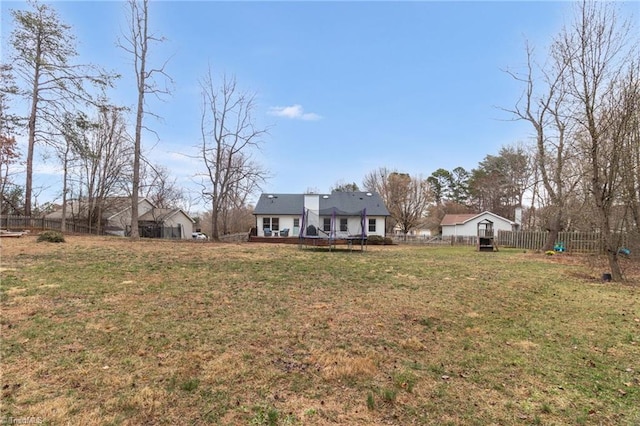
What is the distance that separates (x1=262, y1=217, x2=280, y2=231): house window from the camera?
29.7 meters

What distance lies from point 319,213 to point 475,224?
63.5ft

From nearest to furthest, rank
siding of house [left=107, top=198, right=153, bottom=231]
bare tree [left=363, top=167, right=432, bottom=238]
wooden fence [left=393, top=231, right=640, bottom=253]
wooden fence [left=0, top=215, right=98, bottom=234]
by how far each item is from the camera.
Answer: wooden fence [left=0, top=215, right=98, bottom=234], wooden fence [left=393, top=231, right=640, bottom=253], siding of house [left=107, top=198, right=153, bottom=231], bare tree [left=363, top=167, right=432, bottom=238]

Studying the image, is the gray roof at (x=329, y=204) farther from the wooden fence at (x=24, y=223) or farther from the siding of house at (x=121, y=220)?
the wooden fence at (x=24, y=223)

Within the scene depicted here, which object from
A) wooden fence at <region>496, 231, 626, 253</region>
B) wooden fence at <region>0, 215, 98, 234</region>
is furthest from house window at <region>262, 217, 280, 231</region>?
wooden fence at <region>496, 231, 626, 253</region>

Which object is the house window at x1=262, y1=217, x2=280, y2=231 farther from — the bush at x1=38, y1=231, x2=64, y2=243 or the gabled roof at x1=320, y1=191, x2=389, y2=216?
the bush at x1=38, y1=231, x2=64, y2=243

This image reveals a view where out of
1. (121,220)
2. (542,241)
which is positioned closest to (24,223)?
(121,220)

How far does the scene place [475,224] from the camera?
123 ft

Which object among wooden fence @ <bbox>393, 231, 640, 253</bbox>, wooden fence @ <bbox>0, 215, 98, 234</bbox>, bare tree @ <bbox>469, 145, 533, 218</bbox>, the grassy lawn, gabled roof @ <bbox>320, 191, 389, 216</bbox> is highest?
bare tree @ <bbox>469, 145, 533, 218</bbox>

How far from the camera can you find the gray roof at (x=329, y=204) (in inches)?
1169

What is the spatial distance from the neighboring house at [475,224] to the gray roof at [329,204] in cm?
1175

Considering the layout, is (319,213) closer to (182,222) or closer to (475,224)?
(182,222)

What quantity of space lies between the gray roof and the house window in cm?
58

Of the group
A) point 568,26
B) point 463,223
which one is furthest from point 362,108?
point 463,223

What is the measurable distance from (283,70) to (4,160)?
16420mm
